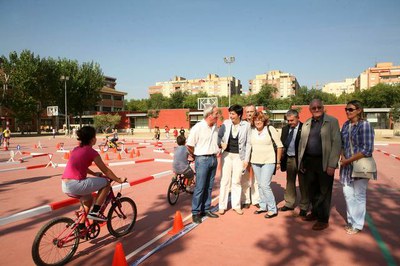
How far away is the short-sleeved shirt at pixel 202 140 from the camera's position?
16.5 ft

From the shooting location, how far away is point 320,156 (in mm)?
4676

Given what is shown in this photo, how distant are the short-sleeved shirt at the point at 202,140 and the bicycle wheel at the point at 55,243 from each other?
2376 mm

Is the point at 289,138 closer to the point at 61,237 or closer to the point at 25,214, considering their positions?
the point at 61,237

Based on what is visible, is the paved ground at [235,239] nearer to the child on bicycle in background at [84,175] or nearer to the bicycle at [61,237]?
the bicycle at [61,237]

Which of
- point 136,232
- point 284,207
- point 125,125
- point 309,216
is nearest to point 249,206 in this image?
point 284,207

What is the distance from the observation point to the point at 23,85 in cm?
4388

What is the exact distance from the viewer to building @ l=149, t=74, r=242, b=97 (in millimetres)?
125750

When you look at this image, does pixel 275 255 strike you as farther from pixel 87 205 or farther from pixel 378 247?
pixel 87 205

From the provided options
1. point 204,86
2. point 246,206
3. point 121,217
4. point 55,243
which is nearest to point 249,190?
point 246,206

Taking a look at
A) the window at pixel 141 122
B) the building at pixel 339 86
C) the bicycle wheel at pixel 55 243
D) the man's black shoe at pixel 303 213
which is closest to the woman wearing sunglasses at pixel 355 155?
the man's black shoe at pixel 303 213

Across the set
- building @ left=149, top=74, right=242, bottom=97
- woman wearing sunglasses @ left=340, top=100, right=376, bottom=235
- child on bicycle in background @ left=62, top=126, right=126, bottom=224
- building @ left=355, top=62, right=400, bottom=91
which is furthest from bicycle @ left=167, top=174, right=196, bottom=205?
building @ left=355, top=62, right=400, bottom=91

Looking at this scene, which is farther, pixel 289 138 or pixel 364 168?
pixel 289 138

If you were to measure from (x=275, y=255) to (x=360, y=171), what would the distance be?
73.7 inches

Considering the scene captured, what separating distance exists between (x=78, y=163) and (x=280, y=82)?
417ft
